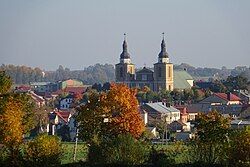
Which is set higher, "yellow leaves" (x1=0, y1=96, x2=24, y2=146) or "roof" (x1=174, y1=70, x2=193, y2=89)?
"roof" (x1=174, y1=70, x2=193, y2=89)

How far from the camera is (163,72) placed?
3497 inches

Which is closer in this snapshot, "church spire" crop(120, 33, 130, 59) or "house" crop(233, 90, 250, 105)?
"house" crop(233, 90, 250, 105)

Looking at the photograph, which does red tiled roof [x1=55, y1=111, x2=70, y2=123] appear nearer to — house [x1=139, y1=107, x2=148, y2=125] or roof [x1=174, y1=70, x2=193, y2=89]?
house [x1=139, y1=107, x2=148, y2=125]

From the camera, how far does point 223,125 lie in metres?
25.6

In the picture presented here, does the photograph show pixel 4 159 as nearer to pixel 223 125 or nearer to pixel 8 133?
pixel 8 133

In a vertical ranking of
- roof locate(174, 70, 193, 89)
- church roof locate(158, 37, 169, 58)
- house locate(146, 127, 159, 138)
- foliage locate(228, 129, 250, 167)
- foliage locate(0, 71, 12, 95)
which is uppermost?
church roof locate(158, 37, 169, 58)

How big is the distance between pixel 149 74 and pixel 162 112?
32172mm

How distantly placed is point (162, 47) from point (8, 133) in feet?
213

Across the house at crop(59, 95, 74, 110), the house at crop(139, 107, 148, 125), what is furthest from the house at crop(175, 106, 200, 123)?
the house at crop(59, 95, 74, 110)

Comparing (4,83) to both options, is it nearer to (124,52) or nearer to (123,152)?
(123,152)

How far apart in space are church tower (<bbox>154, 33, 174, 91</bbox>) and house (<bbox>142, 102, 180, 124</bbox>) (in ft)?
86.4

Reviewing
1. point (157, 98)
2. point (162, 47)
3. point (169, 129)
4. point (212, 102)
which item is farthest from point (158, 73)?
point (169, 129)

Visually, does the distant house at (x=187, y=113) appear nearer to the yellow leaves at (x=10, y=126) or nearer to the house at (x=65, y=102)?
the house at (x=65, y=102)

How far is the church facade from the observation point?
8919 cm
